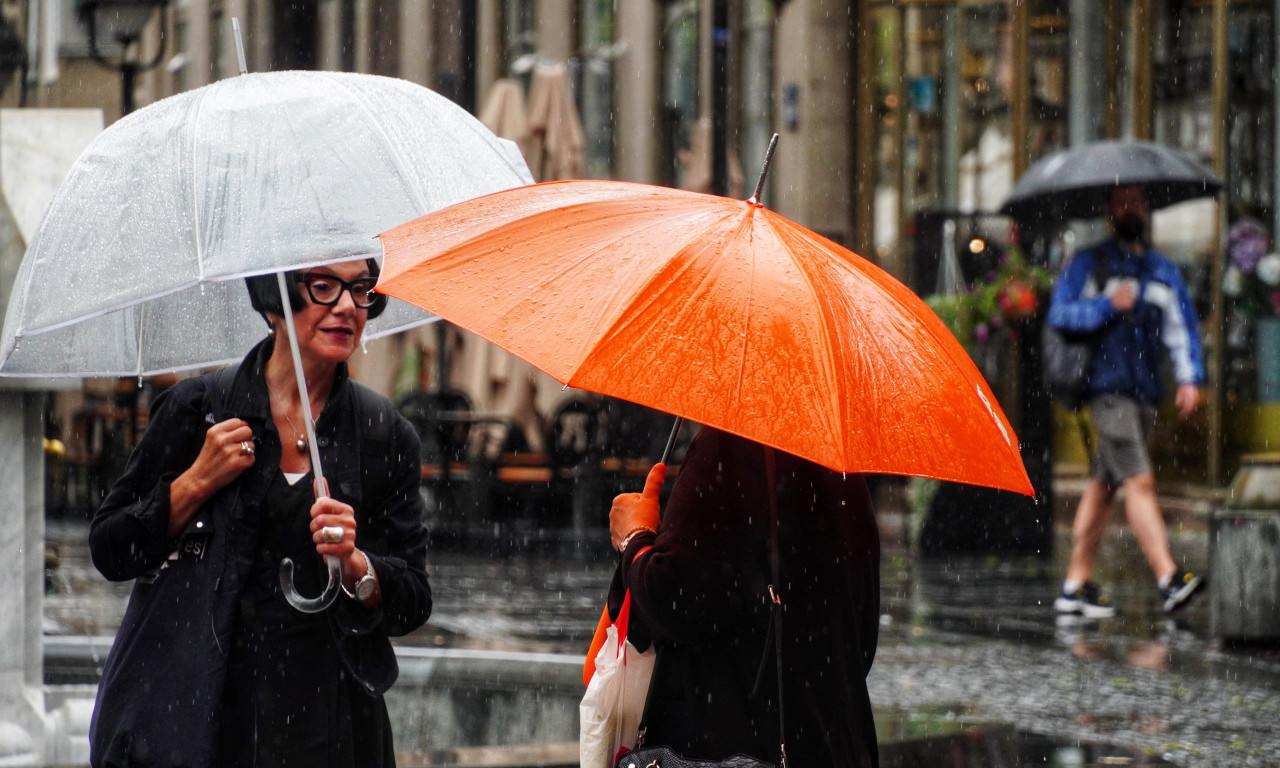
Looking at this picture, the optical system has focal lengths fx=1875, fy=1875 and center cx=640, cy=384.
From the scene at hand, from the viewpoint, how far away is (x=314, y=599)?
3.45 metres

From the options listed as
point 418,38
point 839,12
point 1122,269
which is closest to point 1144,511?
point 1122,269

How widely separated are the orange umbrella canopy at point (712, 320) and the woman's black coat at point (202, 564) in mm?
475

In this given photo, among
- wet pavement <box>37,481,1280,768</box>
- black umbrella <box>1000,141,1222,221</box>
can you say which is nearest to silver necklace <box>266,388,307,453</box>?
wet pavement <box>37,481,1280,768</box>

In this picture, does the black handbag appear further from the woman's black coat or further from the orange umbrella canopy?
the woman's black coat

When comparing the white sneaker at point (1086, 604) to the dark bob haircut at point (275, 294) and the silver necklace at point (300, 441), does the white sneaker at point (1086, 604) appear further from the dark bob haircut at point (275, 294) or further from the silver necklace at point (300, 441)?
the silver necklace at point (300, 441)

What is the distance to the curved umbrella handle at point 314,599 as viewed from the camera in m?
3.35

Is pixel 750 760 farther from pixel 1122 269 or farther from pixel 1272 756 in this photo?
pixel 1122 269

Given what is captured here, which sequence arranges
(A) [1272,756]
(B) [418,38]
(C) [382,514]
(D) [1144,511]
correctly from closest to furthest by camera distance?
(C) [382,514], (A) [1272,756], (D) [1144,511], (B) [418,38]

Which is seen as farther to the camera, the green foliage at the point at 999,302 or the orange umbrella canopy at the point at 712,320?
the green foliage at the point at 999,302

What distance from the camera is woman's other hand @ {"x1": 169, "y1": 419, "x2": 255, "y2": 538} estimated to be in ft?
11.2

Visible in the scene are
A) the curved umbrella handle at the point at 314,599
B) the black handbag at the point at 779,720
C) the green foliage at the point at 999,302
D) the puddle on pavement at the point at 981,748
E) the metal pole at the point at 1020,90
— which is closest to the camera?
the black handbag at the point at 779,720

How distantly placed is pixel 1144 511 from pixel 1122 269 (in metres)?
1.29

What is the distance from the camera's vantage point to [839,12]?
20.4 m

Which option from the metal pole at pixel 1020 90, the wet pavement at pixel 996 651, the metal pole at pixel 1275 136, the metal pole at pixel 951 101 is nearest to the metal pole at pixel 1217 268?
the metal pole at pixel 1275 136
